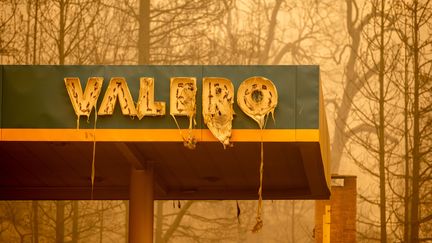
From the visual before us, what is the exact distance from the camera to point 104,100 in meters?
17.1

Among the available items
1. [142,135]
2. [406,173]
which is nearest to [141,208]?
[142,135]

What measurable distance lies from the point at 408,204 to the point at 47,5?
1573cm

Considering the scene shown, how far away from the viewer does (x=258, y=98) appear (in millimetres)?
16625

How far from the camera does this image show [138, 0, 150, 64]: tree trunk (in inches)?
1613

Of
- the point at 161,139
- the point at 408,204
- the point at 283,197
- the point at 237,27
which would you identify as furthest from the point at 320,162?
the point at 237,27

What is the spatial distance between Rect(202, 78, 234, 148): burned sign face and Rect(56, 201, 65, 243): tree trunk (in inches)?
928

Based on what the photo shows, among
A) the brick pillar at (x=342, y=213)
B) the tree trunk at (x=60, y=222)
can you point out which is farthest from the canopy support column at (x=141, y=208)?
the tree trunk at (x=60, y=222)

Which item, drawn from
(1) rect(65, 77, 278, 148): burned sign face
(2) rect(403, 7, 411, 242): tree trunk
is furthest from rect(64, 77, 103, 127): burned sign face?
(2) rect(403, 7, 411, 242): tree trunk

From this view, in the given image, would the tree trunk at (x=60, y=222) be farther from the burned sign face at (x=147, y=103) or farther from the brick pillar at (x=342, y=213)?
the burned sign face at (x=147, y=103)

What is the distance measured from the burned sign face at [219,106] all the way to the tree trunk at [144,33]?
2429 centimetres

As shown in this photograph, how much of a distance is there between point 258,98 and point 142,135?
199 cm

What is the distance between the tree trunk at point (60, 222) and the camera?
129ft

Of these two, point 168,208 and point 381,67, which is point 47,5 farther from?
point 381,67

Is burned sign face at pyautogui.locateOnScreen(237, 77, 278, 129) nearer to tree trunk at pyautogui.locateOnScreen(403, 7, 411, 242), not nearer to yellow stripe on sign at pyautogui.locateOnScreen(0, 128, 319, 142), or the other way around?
yellow stripe on sign at pyautogui.locateOnScreen(0, 128, 319, 142)
